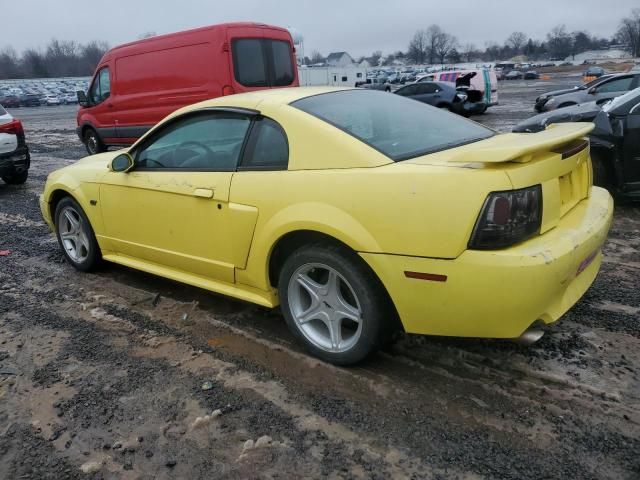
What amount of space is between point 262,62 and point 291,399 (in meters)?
7.31

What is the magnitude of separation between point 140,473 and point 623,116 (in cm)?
544

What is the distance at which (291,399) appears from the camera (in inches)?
105

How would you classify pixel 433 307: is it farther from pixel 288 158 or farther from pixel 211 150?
pixel 211 150

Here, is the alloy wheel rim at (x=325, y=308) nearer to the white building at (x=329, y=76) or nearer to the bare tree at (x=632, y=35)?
the white building at (x=329, y=76)

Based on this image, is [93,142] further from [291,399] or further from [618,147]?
[291,399]

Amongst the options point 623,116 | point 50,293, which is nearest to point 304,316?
point 50,293

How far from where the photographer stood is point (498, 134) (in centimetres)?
344

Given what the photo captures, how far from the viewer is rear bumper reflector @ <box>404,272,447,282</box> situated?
240 centimetres

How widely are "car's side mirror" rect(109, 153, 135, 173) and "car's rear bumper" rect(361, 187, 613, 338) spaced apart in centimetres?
206

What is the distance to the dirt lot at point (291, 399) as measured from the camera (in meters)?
2.24

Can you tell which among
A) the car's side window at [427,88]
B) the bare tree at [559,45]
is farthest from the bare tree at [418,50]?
the car's side window at [427,88]

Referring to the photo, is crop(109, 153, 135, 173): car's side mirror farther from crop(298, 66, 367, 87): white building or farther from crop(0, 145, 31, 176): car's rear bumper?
crop(298, 66, 367, 87): white building

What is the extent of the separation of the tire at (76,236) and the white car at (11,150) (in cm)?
470

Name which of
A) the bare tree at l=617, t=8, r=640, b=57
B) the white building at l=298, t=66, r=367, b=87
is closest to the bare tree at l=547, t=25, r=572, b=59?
the bare tree at l=617, t=8, r=640, b=57
